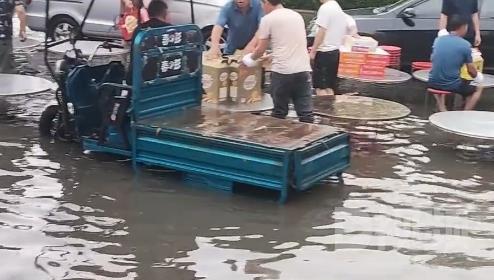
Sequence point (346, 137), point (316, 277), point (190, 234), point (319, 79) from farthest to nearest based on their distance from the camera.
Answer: point (319, 79) → point (346, 137) → point (190, 234) → point (316, 277)

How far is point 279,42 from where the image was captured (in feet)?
26.9

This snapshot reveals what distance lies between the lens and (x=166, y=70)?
7805 mm

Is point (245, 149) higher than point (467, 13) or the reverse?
the reverse

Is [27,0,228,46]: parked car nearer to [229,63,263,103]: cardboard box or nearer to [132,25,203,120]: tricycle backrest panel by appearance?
[229,63,263,103]: cardboard box

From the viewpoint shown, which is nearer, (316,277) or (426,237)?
(316,277)

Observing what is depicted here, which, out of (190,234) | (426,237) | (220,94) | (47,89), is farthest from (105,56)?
(426,237)

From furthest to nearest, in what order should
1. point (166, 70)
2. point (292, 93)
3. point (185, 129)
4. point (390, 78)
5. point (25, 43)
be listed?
1. point (25, 43)
2. point (390, 78)
3. point (292, 93)
4. point (166, 70)
5. point (185, 129)

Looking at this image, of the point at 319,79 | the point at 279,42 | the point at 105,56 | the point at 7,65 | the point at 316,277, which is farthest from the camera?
the point at 7,65

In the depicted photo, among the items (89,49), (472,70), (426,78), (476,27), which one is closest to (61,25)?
(89,49)

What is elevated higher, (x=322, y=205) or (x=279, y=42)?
(x=279, y=42)

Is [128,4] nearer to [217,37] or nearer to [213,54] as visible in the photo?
[217,37]

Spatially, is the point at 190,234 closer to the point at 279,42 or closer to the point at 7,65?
the point at 279,42

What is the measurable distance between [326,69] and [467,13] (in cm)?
283

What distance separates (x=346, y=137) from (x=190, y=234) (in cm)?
204
